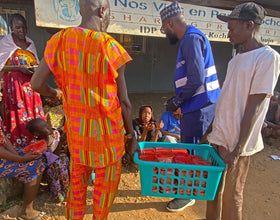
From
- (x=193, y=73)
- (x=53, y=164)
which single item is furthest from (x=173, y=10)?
(x=53, y=164)

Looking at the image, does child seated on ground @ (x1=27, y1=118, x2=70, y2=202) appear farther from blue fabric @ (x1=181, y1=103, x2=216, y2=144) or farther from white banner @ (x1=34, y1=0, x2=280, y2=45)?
white banner @ (x1=34, y1=0, x2=280, y2=45)

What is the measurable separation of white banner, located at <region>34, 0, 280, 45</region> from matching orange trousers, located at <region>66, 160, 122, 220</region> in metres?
2.68

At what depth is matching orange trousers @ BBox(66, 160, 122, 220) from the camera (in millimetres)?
1580

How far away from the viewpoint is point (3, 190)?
2.46 m

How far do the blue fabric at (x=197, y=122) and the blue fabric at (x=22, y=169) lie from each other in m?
1.56

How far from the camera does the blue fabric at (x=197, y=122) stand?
7.06ft

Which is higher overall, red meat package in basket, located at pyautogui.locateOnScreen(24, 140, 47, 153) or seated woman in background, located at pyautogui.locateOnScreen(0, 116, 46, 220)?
A: red meat package in basket, located at pyautogui.locateOnScreen(24, 140, 47, 153)

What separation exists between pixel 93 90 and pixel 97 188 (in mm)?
725

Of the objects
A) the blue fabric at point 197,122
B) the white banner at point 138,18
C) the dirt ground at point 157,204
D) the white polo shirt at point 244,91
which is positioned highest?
the white banner at point 138,18

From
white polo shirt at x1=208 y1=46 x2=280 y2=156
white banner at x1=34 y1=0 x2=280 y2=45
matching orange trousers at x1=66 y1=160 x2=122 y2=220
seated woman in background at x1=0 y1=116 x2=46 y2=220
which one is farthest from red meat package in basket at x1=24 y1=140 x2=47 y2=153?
white banner at x1=34 y1=0 x2=280 y2=45

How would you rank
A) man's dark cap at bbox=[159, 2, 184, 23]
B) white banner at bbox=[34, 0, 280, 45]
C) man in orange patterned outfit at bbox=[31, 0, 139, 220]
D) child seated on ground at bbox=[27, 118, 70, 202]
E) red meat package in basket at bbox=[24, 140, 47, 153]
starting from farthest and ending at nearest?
1. white banner at bbox=[34, 0, 280, 45]
2. child seated on ground at bbox=[27, 118, 70, 202]
3. red meat package in basket at bbox=[24, 140, 47, 153]
4. man's dark cap at bbox=[159, 2, 184, 23]
5. man in orange patterned outfit at bbox=[31, 0, 139, 220]

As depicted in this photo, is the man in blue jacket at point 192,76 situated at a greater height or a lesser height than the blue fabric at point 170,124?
greater

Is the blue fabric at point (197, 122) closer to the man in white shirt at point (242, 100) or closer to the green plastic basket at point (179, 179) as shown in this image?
the man in white shirt at point (242, 100)

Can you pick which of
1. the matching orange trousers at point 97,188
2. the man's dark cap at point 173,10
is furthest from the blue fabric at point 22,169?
the man's dark cap at point 173,10
